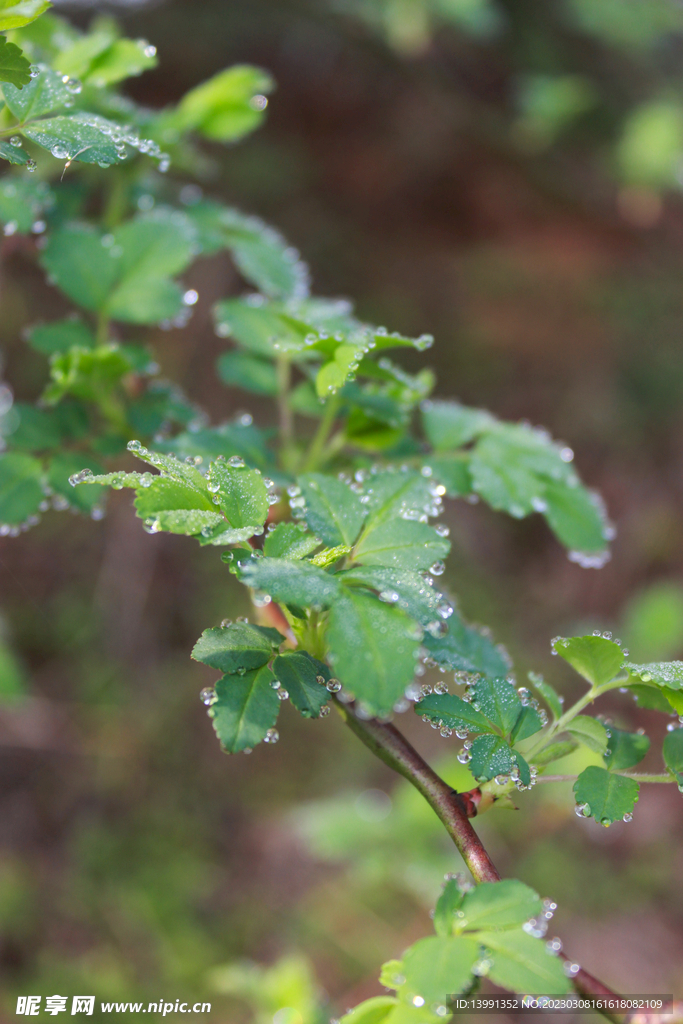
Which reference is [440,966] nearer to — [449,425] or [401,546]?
[401,546]

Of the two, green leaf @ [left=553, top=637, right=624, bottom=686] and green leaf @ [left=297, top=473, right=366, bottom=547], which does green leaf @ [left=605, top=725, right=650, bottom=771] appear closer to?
green leaf @ [left=553, top=637, right=624, bottom=686]

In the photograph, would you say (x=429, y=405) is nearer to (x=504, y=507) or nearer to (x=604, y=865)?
(x=504, y=507)

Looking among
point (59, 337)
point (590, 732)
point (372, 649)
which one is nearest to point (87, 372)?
point (59, 337)

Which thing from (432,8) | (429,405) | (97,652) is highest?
(432,8)

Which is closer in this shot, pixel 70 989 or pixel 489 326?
pixel 70 989

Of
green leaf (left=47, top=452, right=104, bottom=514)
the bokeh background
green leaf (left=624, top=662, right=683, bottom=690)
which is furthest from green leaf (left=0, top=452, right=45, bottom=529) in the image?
the bokeh background

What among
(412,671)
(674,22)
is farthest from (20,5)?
(674,22)

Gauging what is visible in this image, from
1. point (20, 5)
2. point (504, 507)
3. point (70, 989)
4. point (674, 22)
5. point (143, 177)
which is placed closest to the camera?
point (20, 5)

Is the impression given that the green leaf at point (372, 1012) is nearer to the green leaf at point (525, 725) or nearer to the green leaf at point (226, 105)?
the green leaf at point (525, 725)
